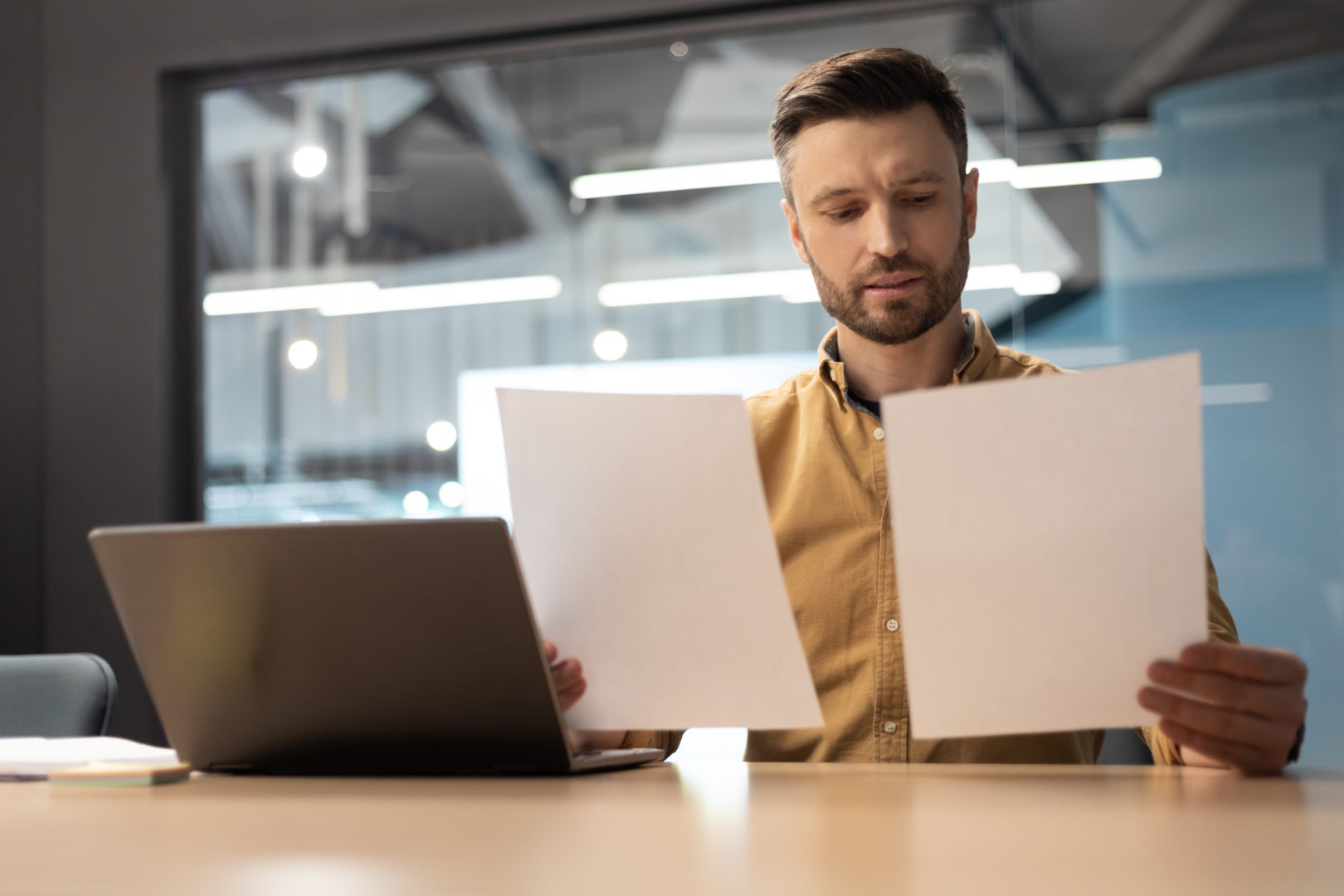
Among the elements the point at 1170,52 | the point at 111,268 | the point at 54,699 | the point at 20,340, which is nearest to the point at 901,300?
the point at 54,699

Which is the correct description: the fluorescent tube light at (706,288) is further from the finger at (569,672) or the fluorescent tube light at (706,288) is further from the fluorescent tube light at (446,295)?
the finger at (569,672)

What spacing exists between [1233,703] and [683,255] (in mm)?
2531

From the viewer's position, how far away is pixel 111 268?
3436mm

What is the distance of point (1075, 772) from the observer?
3.06 ft

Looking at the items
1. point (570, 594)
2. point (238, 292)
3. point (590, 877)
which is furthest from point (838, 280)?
point (238, 292)

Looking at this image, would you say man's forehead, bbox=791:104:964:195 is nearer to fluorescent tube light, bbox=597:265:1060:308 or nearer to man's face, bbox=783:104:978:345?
man's face, bbox=783:104:978:345

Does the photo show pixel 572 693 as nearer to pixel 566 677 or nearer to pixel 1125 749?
pixel 566 677

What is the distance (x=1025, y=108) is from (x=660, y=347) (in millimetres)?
1103

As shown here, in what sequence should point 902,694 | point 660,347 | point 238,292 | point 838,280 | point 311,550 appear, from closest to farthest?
1. point 311,550
2. point 902,694
3. point 838,280
4. point 660,347
5. point 238,292

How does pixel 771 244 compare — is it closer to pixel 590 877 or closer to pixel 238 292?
pixel 238 292

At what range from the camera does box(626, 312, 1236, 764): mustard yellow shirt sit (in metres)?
1.30

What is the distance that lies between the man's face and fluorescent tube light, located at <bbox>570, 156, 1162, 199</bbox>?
5.49 ft

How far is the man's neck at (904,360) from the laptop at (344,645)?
2.26 ft

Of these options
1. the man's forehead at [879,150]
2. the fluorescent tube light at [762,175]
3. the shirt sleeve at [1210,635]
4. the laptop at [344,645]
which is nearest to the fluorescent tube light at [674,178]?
the fluorescent tube light at [762,175]
